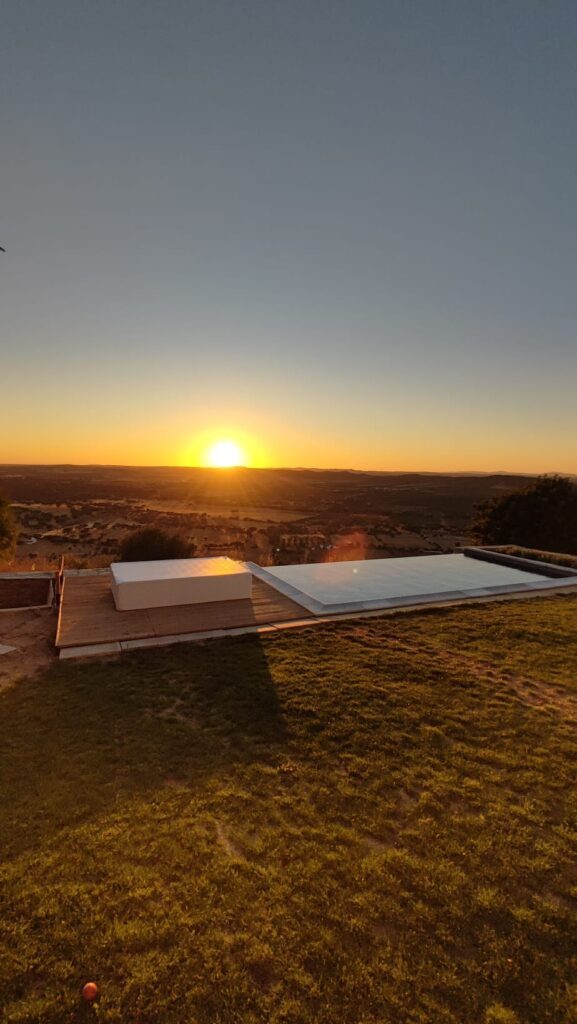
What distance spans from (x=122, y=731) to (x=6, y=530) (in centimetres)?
1355

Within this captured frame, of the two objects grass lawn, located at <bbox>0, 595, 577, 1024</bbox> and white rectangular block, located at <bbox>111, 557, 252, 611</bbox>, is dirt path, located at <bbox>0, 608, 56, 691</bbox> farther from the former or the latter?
white rectangular block, located at <bbox>111, 557, 252, 611</bbox>

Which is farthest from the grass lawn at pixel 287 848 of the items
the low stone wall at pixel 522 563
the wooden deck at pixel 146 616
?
the low stone wall at pixel 522 563

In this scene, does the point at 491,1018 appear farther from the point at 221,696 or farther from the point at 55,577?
the point at 55,577

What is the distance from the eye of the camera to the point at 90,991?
2.93m

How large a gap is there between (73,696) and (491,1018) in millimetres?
5679

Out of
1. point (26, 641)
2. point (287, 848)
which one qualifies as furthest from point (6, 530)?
point (287, 848)

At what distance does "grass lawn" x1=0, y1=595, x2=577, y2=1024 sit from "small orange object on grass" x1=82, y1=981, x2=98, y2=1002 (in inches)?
2.4

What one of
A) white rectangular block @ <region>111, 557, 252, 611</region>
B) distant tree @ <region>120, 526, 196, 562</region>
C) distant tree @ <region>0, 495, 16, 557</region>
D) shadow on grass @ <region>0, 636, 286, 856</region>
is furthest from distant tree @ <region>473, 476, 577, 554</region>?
distant tree @ <region>0, 495, 16, 557</region>

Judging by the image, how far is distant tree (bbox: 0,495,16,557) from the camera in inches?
655

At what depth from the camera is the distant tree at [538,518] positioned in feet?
75.4

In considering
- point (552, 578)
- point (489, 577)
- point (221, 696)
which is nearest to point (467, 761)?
point (221, 696)

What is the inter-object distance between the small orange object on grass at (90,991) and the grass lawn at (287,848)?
0.06m

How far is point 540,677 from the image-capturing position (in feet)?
25.3

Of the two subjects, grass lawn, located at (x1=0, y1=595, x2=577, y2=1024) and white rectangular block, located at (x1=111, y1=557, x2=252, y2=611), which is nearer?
grass lawn, located at (x1=0, y1=595, x2=577, y2=1024)
